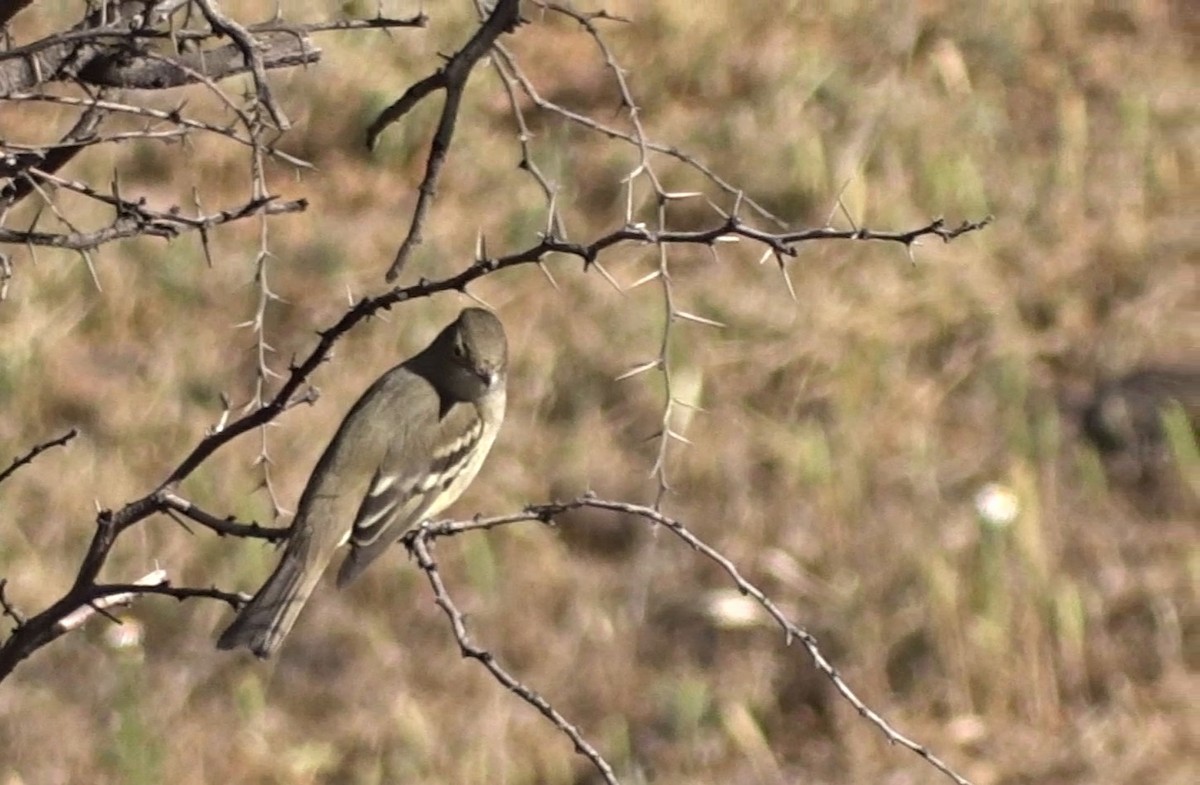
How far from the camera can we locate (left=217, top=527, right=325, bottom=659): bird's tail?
4.29 metres

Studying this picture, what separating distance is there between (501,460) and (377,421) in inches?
108

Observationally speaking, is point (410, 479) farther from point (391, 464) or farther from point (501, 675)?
point (501, 675)

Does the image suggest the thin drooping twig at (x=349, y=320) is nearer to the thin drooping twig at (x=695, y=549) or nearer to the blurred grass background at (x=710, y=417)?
the thin drooping twig at (x=695, y=549)

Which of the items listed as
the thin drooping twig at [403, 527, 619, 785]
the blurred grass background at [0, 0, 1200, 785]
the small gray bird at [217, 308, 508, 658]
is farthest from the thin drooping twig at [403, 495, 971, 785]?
the blurred grass background at [0, 0, 1200, 785]

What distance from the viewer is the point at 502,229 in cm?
906

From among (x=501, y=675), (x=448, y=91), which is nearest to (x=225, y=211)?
(x=448, y=91)

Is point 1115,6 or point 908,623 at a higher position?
point 1115,6

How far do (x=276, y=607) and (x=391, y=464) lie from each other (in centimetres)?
64

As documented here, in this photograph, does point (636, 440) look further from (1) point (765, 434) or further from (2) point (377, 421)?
(2) point (377, 421)

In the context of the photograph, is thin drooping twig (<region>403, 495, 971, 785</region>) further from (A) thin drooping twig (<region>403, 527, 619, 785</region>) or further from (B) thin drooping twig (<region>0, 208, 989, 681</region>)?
(B) thin drooping twig (<region>0, 208, 989, 681</region>)

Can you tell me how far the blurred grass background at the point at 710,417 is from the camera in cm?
663

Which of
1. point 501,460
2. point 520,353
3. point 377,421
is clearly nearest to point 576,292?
point 520,353

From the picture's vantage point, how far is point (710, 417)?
8.05 metres

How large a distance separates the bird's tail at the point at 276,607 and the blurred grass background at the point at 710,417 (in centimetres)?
186
